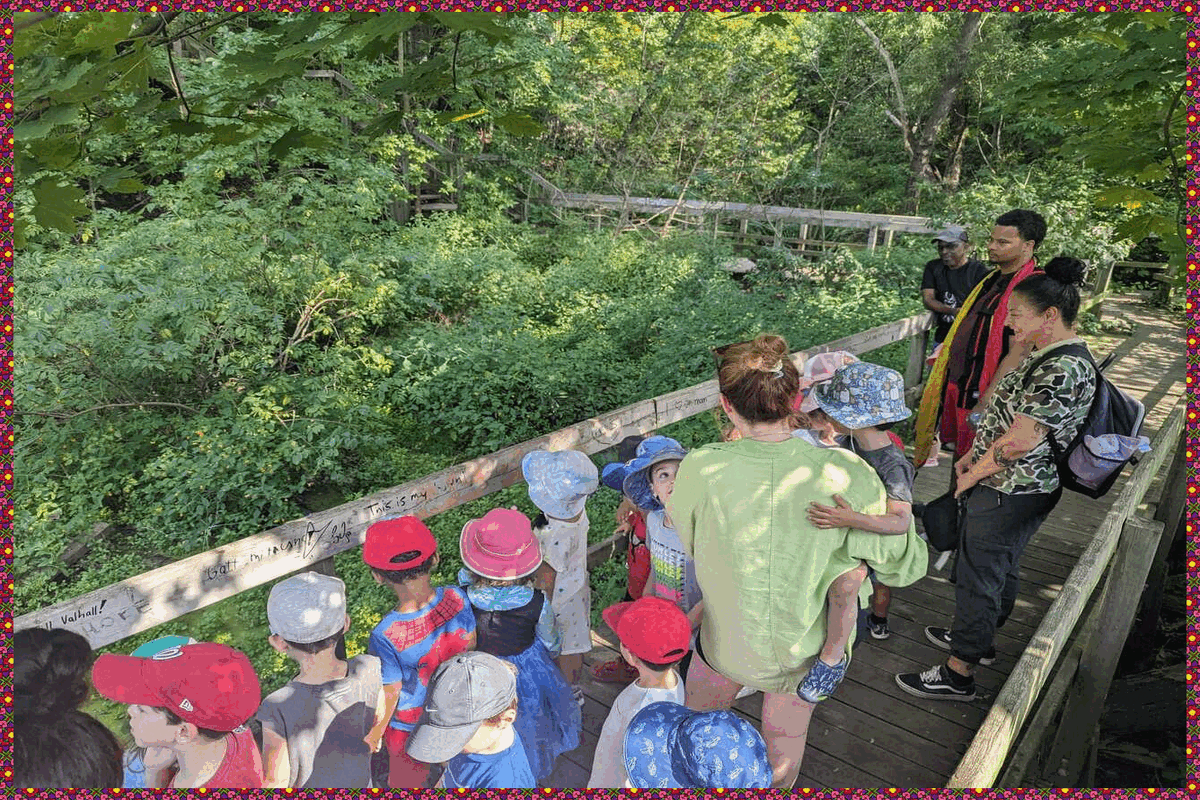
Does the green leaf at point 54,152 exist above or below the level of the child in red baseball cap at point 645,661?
above

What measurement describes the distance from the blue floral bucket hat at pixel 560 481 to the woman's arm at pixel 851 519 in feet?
2.82

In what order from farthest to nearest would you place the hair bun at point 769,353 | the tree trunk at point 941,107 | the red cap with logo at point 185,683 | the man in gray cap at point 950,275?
the tree trunk at point 941,107
the man in gray cap at point 950,275
the hair bun at point 769,353
the red cap with logo at point 185,683

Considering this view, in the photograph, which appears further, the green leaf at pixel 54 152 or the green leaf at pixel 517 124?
the green leaf at pixel 517 124

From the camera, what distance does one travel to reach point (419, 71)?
2.54m

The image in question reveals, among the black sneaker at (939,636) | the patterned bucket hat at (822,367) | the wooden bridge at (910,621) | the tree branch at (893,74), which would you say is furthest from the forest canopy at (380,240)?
the tree branch at (893,74)

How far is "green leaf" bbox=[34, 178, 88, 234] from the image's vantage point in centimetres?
225

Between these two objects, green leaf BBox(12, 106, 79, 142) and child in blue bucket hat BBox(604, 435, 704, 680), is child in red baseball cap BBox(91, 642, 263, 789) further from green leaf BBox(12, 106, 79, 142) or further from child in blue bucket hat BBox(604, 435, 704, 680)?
child in blue bucket hat BBox(604, 435, 704, 680)

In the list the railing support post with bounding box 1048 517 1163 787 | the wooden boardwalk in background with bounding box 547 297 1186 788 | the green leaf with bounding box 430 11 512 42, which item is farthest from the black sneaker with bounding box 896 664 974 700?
the green leaf with bounding box 430 11 512 42

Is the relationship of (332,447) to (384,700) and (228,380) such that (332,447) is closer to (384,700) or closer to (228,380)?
(228,380)

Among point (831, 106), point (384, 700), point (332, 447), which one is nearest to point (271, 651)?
point (332, 447)

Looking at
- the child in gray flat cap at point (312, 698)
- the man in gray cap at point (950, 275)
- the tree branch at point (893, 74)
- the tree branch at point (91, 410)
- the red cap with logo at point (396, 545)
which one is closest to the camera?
the child in gray flat cap at point (312, 698)

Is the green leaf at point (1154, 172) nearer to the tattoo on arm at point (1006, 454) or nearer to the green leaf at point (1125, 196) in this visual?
the green leaf at point (1125, 196)

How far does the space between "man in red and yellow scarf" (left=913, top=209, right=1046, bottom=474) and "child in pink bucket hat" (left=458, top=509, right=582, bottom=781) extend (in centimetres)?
222

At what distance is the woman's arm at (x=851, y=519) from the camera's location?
6.39 ft
